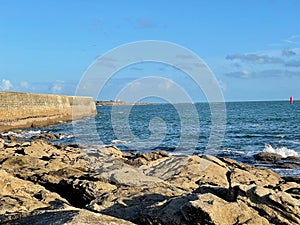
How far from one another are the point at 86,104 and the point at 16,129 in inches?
1299

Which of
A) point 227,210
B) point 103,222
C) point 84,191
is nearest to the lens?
point 103,222

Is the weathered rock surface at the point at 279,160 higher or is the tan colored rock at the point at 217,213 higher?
the tan colored rock at the point at 217,213

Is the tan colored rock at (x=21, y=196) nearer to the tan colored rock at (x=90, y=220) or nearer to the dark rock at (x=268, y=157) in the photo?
the tan colored rock at (x=90, y=220)

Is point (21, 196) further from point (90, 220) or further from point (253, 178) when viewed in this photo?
point (253, 178)

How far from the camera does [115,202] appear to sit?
634cm

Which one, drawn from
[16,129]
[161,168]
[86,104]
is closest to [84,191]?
[161,168]

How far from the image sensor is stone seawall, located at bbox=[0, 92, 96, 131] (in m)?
40.9

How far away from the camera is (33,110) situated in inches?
1893

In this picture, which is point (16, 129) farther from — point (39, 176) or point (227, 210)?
point (227, 210)

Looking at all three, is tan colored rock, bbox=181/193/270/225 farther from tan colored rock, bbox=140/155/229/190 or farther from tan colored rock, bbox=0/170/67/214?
tan colored rock, bbox=140/155/229/190

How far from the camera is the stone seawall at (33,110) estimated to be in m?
40.9

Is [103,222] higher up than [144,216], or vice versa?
[103,222]

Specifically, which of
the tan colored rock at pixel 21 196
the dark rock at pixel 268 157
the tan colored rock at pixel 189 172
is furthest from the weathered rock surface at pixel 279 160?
the tan colored rock at pixel 21 196

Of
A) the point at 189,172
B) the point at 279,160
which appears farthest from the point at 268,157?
the point at 189,172
